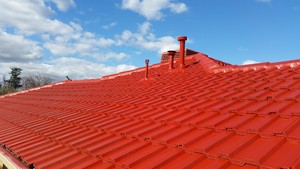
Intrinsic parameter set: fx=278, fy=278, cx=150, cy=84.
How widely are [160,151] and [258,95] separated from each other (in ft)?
5.38

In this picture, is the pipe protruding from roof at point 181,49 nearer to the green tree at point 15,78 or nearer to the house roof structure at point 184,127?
the house roof structure at point 184,127

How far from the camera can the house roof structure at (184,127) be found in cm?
236

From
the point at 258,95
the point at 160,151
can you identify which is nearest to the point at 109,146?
the point at 160,151

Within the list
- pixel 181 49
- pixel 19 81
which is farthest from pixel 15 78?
pixel 181 49

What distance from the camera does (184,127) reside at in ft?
10.9

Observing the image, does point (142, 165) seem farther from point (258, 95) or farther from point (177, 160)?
point (258, 95)

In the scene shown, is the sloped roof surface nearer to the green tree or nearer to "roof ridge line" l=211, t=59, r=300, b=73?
"roof ridge line" l=211, t=59, r=300, b=73

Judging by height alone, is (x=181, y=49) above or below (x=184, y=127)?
above

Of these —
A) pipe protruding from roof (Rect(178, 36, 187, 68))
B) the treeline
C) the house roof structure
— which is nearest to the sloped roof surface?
the house roof structure

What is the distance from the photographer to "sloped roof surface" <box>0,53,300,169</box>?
2361 mm

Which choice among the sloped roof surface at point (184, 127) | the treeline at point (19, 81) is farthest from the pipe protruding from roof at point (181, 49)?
the treeline at point (19, 81)

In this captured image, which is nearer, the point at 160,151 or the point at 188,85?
the point at 160,151

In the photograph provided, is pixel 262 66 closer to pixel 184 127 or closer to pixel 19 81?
pixel 184 127

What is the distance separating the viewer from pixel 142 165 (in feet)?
8.48
